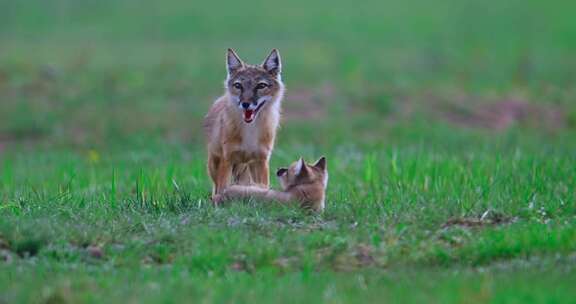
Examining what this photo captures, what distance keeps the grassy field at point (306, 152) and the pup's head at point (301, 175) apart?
0.38 meters

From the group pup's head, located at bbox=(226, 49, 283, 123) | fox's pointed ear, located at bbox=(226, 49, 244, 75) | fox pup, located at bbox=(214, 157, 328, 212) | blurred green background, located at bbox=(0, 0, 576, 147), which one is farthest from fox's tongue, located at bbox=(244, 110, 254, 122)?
blurred green background, located at bbox=(0, 0, 576, 147)

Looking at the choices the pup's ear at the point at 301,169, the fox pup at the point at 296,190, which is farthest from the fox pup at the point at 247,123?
the pup's ear at the point at 301,169

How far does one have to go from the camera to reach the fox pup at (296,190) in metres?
10.6

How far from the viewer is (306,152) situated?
1745cm

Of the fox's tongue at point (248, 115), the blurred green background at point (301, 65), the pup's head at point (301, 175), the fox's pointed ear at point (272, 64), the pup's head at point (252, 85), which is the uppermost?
Result: the fox's pointed ear at point (272, 64)

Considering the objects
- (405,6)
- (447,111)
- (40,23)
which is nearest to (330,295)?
(447,111)

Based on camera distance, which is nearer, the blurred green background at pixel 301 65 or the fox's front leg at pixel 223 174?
the fox's front leg at pixel 223 174

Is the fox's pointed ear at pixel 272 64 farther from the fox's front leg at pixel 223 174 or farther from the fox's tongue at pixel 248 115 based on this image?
the fox's front leg at pixel 223 174

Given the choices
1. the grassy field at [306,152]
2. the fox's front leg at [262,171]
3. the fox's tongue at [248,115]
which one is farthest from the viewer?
the fox's front leg at [262,171]

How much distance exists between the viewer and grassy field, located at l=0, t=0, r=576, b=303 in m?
8.52

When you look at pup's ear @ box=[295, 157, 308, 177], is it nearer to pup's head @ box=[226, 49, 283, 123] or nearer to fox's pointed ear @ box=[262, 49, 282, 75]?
pup's head @ box=[226, 49, 283, 123]

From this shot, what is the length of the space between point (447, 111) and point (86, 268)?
1551cm

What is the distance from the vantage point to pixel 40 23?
35.2 m

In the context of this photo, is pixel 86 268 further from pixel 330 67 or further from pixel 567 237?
pixel 330 67
